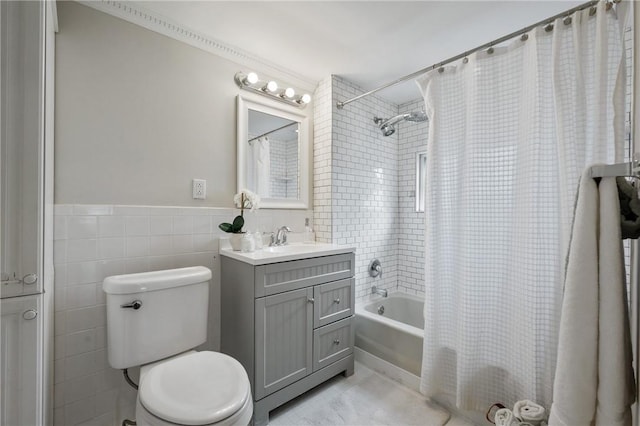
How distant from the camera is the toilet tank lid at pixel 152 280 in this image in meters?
1.34

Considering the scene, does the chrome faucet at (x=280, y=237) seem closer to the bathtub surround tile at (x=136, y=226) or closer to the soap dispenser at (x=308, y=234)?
the soap dispenser at (x=308, y=234)

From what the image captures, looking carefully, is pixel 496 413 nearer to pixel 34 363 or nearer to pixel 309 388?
pixel 309 388

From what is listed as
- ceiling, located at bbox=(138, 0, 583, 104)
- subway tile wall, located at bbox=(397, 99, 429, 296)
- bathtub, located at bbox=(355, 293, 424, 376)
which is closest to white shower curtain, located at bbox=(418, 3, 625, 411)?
bathtub, located at bbox=(355, 293, 424, 376)

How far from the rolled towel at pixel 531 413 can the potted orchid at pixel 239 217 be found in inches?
66.0

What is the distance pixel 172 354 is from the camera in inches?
57.9

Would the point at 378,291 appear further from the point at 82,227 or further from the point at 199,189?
the point at 82,227

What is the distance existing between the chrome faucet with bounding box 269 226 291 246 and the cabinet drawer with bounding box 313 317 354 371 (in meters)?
0.71

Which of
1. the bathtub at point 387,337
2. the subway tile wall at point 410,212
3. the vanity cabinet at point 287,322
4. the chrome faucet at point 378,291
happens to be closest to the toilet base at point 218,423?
the vanity cabinet at point 287,322

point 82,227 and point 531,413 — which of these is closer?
point 531,413

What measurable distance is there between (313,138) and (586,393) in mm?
2269

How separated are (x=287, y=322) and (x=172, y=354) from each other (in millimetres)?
625

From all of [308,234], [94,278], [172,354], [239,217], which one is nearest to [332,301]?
[308,234]

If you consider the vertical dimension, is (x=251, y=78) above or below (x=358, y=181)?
above

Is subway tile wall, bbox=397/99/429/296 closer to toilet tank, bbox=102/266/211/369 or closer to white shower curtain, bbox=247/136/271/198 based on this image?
white shower curtain, bbox=247/136/271/198
